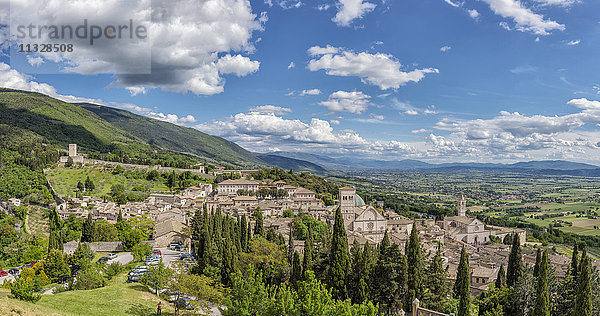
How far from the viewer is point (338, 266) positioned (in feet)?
106

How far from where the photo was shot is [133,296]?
30172 mm

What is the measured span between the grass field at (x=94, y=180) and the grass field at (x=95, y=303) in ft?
293

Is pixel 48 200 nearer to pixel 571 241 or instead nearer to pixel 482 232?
pixel 482 232

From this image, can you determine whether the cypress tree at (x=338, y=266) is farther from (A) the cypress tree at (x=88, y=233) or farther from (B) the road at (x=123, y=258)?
(A) the cypress tree at (x=88, y=233)

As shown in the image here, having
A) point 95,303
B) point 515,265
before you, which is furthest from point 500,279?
point 95,303

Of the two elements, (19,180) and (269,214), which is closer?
(269,214)

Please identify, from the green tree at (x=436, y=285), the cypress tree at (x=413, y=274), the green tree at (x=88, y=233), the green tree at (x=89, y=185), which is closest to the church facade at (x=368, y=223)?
the green tree at (x=436, y=285)

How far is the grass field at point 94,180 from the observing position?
111250 mm

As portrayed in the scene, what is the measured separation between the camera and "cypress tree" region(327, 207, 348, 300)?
3173 centimetres

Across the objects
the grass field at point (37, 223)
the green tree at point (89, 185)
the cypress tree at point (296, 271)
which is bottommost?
the grass field at point (37, 223)

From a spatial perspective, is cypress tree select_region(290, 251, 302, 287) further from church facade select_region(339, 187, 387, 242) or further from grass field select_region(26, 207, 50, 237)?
grass field select_region(26, 207, 50, 237)

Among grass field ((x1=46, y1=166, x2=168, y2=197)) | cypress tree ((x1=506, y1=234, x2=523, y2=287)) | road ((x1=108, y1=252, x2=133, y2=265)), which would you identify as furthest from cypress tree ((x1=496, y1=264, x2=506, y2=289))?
grass field ((x1=46, y1=166, x2=168, y2=197))

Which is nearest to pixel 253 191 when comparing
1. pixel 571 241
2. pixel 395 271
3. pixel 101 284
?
pixel 101 284

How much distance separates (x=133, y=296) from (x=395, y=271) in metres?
22.9
